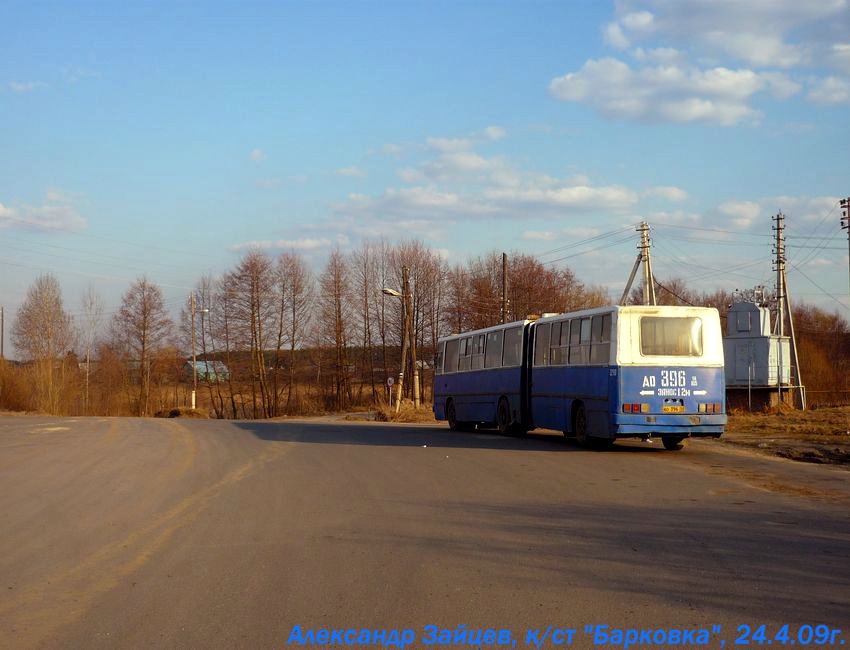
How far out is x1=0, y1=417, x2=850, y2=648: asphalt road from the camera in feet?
21.0

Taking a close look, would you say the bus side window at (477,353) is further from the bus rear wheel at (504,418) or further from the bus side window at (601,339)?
the bus side window at (601,339)

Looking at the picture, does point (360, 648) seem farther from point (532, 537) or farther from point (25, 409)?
point (25, 409)

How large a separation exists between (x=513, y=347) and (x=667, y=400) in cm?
726

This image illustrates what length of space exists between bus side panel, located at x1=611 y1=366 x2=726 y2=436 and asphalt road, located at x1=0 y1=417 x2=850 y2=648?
178 centimetres

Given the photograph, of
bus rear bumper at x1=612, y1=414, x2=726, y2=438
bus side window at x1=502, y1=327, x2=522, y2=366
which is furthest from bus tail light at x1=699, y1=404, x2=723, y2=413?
bus side window at x1=502, y1=327, x2=522, y2=366

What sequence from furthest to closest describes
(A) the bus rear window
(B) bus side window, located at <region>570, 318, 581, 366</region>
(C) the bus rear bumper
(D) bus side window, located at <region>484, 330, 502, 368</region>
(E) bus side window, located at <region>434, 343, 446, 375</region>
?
(E) bus side window, located at <region>434, 343, 446, 375</region> < (D) bus side window, located at <region>484, 330, 502, 368</region> < (B) bus side window, located at <region>570, 318, 581, 366</region> < (A) the bus rear window < (C) the bus rear bumper

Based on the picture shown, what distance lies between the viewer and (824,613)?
632cm

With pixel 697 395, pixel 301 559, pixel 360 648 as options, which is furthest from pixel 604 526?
pixel 697 395

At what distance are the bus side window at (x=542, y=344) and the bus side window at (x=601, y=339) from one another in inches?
111

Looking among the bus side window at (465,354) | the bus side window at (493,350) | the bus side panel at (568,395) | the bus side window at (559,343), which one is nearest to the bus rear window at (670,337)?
the bus side panel at (568,395)

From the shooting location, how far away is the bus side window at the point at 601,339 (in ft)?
65.2

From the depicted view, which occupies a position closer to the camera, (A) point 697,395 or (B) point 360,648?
(B) point 360,648

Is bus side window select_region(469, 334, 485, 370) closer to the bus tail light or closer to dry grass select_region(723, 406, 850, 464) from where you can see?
dry grass select_region(723, 406, 850, 464)

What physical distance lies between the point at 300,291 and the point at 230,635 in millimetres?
65832
